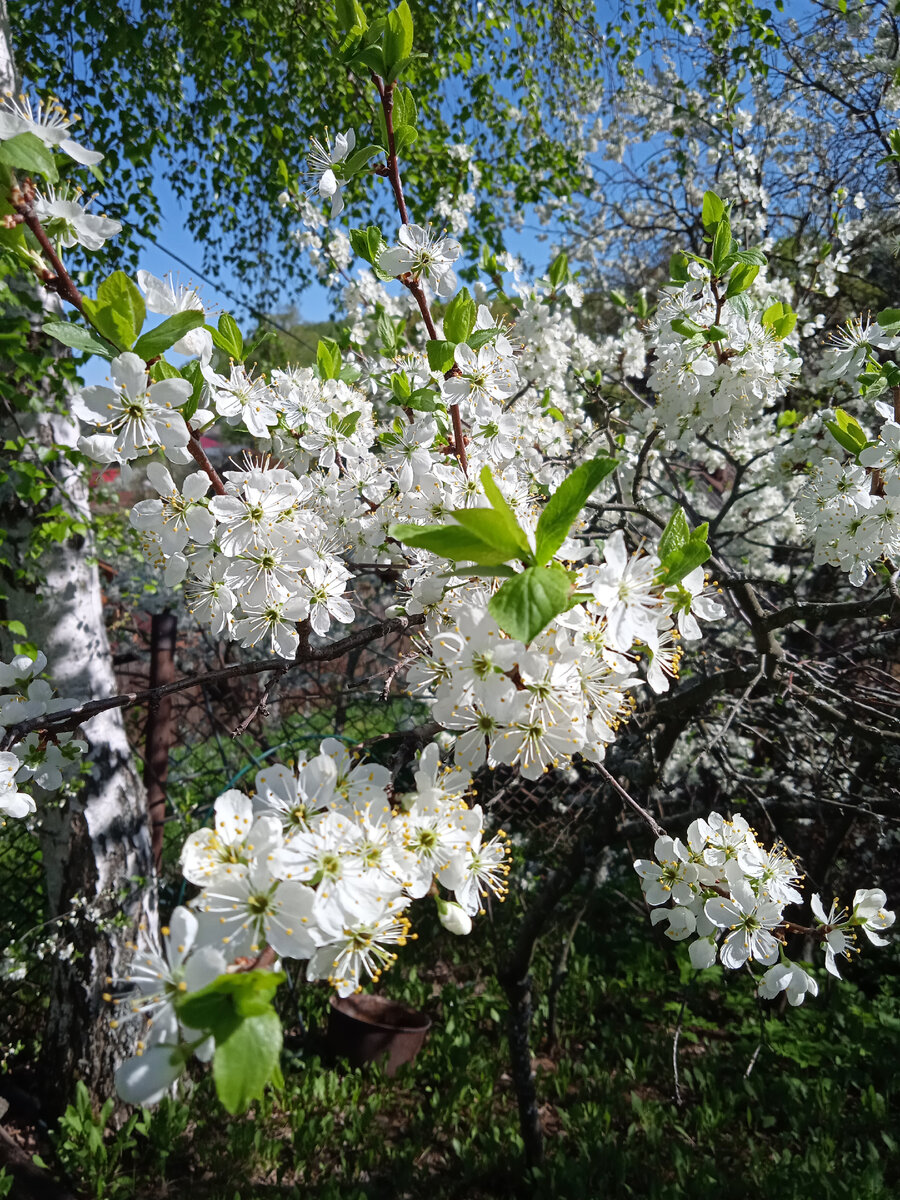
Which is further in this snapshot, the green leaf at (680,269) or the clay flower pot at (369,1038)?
the clay flower pot at (369,1038)

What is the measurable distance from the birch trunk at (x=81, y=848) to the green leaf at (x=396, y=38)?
205cm

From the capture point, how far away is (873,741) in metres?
1.65

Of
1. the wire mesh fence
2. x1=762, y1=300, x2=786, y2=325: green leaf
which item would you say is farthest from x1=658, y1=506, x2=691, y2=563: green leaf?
the wire mesh fence

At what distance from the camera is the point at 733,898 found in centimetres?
125

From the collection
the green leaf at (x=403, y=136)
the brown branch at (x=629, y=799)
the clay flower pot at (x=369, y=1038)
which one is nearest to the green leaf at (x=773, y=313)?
the green leaf at (x=403, y=136)

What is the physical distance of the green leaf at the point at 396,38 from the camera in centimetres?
114

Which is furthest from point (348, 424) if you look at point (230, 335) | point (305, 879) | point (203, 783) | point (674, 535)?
point (203, 783)

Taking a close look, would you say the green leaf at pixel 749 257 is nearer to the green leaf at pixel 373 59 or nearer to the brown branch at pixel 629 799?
the green leaf at pixel 373 59

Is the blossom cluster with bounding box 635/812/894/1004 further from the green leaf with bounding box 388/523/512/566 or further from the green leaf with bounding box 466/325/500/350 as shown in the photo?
the green leaf with bounding box 466/325/500/350

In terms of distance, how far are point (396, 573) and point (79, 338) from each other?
77 cm

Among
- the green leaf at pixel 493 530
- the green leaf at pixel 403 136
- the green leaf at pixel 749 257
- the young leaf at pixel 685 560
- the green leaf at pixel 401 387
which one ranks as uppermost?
the green leaf at pixel 403 136

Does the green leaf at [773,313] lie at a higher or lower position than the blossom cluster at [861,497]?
higher

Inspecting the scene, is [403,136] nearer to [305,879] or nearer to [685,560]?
[685,560]

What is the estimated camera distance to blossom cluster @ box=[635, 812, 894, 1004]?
48.9 inches
